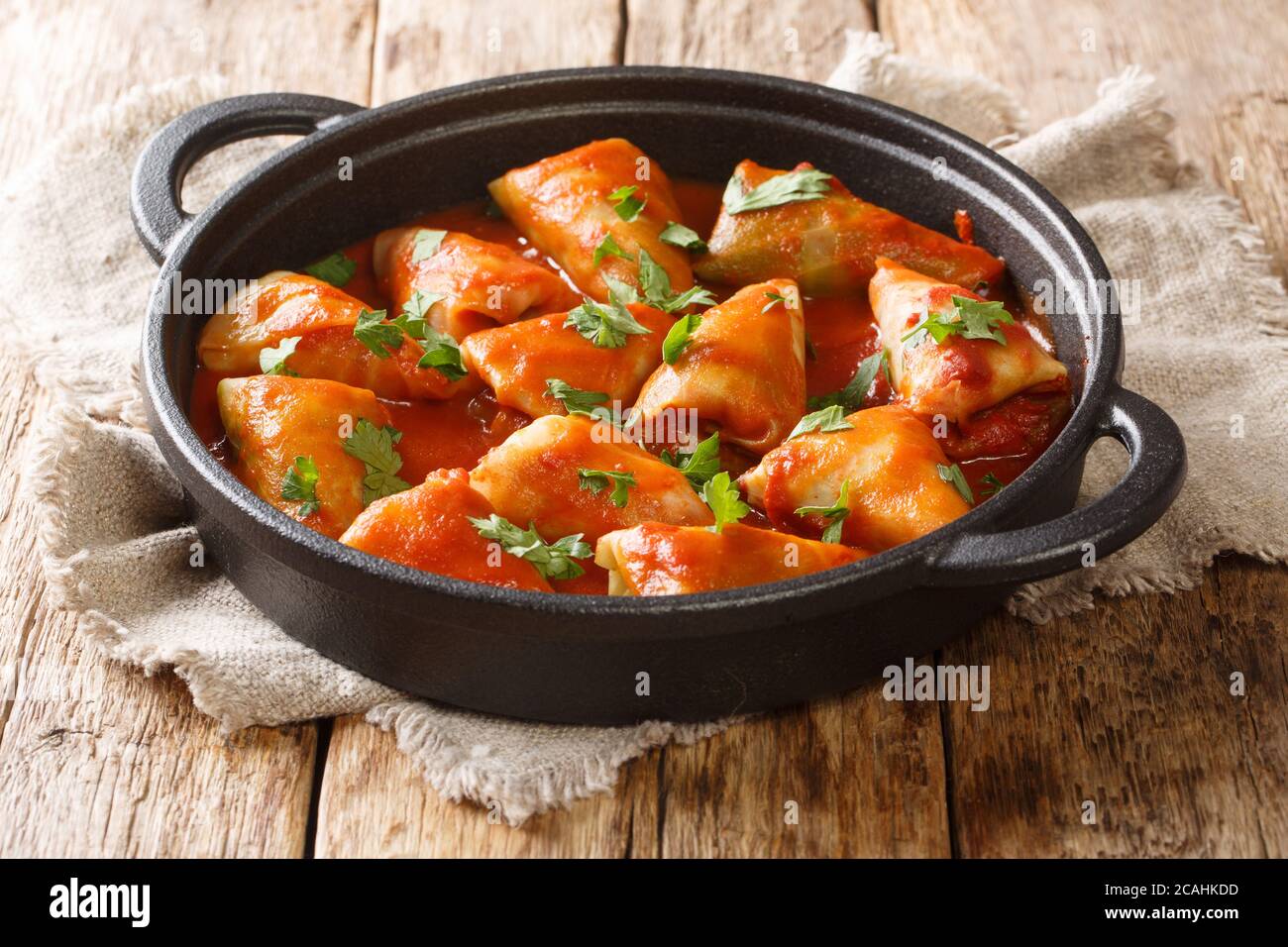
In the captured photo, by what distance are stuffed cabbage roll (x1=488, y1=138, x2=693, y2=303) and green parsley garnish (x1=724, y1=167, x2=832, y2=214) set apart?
15cm

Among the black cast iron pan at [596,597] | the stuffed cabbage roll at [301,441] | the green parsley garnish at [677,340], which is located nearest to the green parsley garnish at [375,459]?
the stuffed cabbage roll at [301,441]

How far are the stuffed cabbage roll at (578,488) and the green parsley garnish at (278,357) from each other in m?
0.52

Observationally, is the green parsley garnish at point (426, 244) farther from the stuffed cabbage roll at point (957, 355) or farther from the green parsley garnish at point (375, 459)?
the stuffed cabbage roll at point (957, 355)

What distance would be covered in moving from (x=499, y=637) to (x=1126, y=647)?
121cm

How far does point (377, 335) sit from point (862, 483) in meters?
1.01

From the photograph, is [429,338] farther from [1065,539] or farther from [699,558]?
[1065,539]

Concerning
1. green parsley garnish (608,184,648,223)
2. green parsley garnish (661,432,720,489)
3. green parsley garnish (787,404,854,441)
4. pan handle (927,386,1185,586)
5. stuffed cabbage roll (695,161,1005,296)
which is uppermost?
green parsley garnish (608,184,648,223)

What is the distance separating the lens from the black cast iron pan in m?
2.53

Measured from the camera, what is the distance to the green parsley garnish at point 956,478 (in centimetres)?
290

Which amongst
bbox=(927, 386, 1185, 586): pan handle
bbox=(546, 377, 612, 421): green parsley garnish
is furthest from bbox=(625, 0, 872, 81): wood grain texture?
bbox=(927, 386, 1185, 586): pan handle

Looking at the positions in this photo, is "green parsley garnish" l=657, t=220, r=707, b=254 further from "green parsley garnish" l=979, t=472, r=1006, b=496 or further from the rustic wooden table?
the rustic wooden table

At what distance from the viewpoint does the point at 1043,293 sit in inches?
132

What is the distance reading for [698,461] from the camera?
3.02 m

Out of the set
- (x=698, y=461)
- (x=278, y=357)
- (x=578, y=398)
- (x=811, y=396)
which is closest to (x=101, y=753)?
(x=278, y=357)
